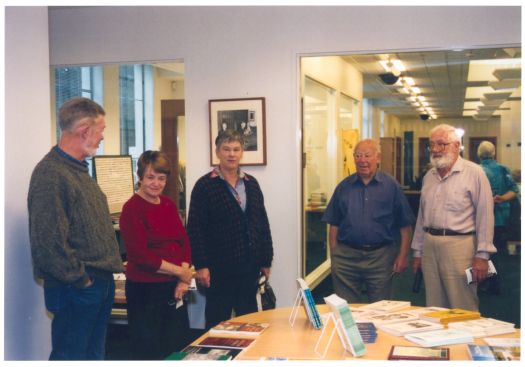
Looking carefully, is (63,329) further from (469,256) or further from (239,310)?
(469,256)

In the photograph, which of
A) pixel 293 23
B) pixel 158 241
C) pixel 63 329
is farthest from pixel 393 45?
pixel 63 329

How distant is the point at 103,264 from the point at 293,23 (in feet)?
8.72

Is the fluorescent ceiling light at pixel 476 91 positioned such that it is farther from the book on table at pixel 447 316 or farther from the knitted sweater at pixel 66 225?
the knitted sweater at pixel 66 225

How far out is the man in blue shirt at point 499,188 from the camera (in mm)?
5438

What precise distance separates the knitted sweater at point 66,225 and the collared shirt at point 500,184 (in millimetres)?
3976

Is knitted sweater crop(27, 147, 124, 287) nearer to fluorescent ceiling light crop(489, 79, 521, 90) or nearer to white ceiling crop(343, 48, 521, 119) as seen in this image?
white ceiling crop(343, 48, 521, 119)

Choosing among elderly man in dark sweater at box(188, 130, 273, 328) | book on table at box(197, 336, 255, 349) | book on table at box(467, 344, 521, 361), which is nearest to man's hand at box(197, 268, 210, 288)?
elderly man in dark sweater at box(188, 130, 273, 328)

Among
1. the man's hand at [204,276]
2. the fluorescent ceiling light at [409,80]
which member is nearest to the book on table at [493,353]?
the man's hand at [204,276]

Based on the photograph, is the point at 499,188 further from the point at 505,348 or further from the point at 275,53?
the point at 505,348

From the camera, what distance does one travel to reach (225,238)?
3.49 m

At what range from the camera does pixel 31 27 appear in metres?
2.80

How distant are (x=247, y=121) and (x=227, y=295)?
62.7 inches

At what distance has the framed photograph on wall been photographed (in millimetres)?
4605

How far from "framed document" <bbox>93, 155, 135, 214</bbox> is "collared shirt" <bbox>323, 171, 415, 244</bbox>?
222cm
